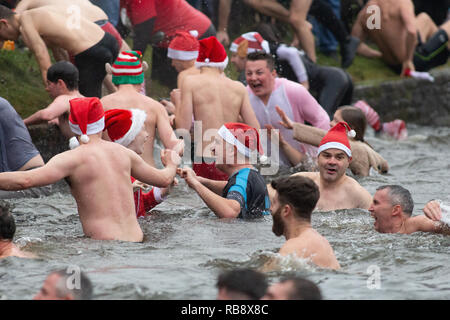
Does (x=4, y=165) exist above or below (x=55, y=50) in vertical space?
below

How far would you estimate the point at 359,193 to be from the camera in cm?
820

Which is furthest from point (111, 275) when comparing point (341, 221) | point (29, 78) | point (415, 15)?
point (415, 15)

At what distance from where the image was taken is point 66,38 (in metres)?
9.84

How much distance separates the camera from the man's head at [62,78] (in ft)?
29.9

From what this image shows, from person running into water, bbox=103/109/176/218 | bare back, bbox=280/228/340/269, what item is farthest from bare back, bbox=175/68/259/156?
bare back, bbox=280/228/340/269

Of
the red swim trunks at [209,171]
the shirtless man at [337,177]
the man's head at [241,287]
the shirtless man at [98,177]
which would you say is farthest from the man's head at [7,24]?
the man's head at [241,287]

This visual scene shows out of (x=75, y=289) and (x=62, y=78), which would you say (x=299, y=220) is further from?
(x=62, y=78)

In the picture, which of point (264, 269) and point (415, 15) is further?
point (415, 15)

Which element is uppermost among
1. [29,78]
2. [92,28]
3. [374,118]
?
[92,28]

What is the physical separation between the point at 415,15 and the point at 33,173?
11.9m

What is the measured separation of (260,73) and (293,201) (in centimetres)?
465

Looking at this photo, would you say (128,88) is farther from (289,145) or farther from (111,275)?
(111,275)

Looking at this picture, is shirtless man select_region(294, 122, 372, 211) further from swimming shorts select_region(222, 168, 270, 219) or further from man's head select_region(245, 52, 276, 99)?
man's head select_region(245, 52, 276, 99)
